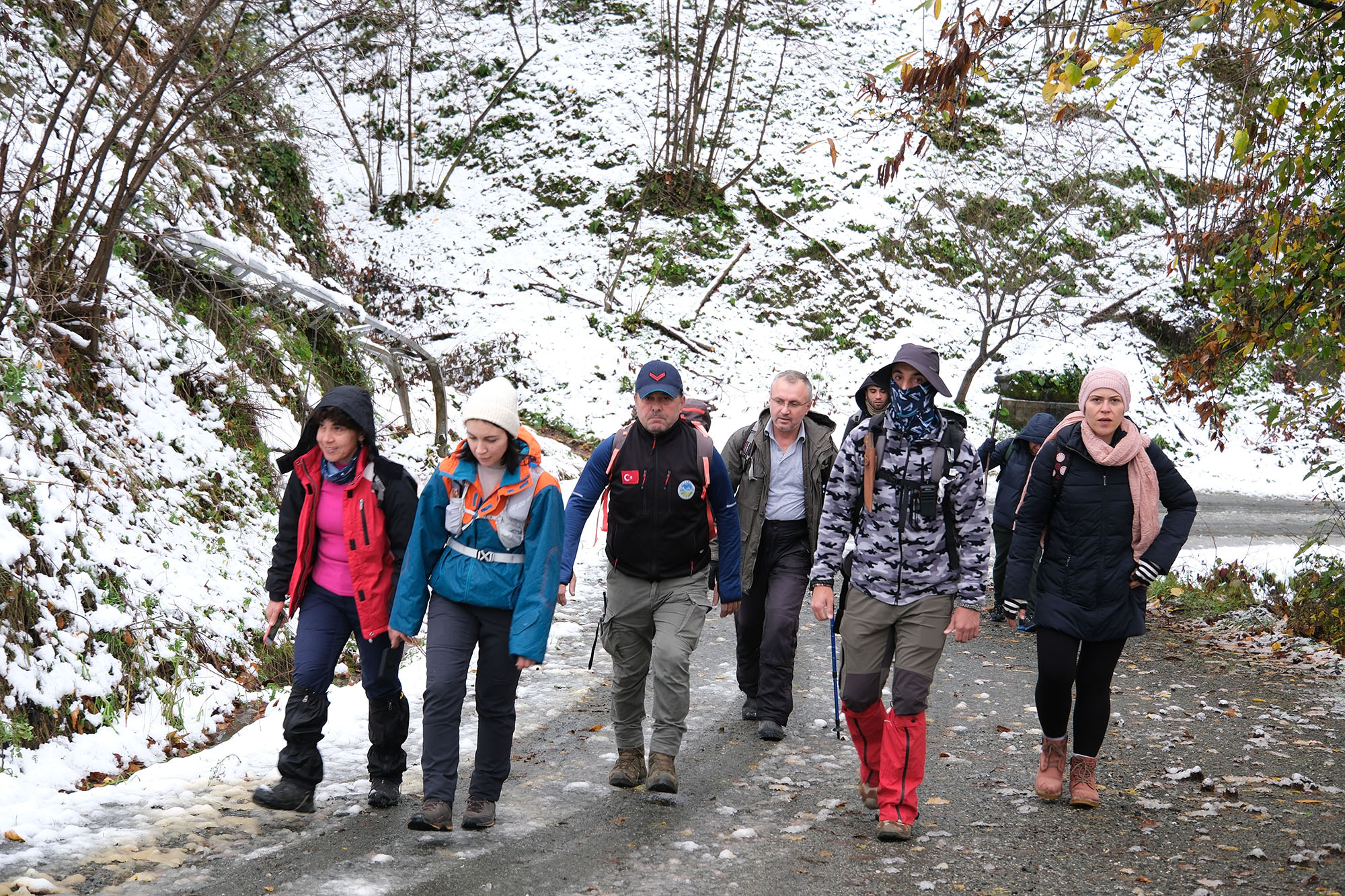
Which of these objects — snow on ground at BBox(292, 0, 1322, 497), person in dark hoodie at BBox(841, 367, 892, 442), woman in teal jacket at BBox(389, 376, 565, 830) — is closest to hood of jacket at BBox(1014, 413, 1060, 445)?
person in dark hoodie at BBox(841, 367, 892, 442)

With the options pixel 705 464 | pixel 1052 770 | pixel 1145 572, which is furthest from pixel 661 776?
pixel 1145 572

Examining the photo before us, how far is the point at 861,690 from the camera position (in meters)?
5.01

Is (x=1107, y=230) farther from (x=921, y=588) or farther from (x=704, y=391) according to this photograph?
(x=921, y=588)

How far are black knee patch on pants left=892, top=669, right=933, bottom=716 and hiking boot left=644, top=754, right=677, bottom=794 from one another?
124cm

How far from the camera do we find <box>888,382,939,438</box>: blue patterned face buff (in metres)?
4.96

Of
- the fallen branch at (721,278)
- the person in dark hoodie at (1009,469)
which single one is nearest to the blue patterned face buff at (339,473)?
the person in dark hoodie at (1009,469)

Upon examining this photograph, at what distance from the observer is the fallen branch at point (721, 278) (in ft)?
78.9

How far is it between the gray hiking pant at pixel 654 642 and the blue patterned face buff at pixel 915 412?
1419 mm

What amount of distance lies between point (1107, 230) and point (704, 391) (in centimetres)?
1417

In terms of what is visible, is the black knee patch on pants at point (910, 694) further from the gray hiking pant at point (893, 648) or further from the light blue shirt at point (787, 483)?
the light blue shirt at point (787, 483)

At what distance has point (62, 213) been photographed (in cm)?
738

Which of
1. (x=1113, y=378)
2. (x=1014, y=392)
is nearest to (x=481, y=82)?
(x=1014, y=392)

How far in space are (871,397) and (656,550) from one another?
2203mm

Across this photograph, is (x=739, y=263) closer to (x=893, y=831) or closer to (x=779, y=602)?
(x=779, y=602)
